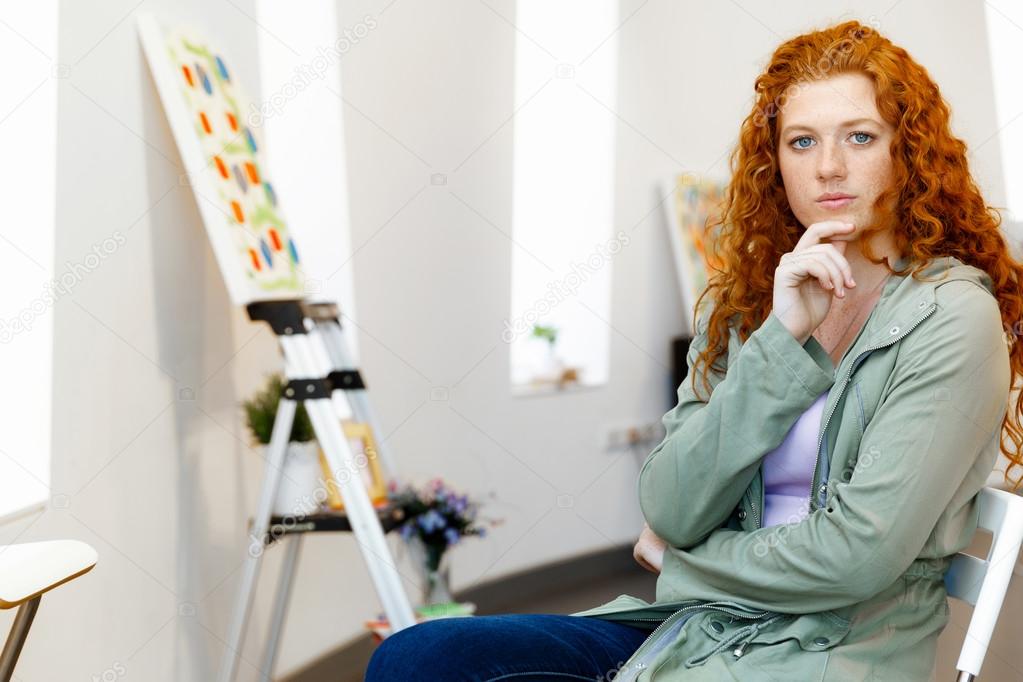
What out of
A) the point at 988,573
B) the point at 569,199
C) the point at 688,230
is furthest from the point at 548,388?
the point at 988,573

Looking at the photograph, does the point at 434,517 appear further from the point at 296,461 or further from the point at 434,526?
the point at 296,461

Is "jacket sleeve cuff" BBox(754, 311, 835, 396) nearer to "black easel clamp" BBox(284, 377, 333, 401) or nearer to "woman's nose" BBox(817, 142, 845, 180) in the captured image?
"woman's nose" BBox(817, 142, 845, 180)

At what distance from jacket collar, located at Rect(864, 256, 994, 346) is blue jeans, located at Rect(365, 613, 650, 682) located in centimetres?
53

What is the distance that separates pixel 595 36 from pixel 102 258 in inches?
123

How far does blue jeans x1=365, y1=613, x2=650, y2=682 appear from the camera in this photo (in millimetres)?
1356

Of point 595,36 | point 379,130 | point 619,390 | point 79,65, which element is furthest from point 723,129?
point 79,65

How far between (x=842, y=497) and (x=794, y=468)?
144 mm

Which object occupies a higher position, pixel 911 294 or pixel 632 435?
pixel 911 294

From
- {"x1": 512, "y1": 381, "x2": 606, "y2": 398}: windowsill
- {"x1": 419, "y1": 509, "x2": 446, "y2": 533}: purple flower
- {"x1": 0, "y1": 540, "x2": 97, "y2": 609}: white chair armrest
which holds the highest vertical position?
{"x1": 0, "y1": 540, "x2": 97, "y2": 609}: white chair armrest

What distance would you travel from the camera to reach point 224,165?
8.44 ft

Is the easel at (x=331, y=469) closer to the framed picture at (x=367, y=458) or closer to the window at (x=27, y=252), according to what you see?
the framed picture at (x=367, y=458)


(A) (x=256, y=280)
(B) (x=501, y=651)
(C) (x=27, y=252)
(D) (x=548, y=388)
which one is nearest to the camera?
(B) (x=501, y=651)

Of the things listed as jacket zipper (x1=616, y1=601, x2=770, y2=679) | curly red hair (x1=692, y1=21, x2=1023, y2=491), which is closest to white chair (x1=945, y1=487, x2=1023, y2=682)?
curly red hair (x1=692, y1=21, x2=1023, y2=491)

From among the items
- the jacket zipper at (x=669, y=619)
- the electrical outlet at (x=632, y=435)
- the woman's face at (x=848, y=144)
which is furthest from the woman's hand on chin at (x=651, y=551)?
the electrical outlet at (x=632, y=435)
